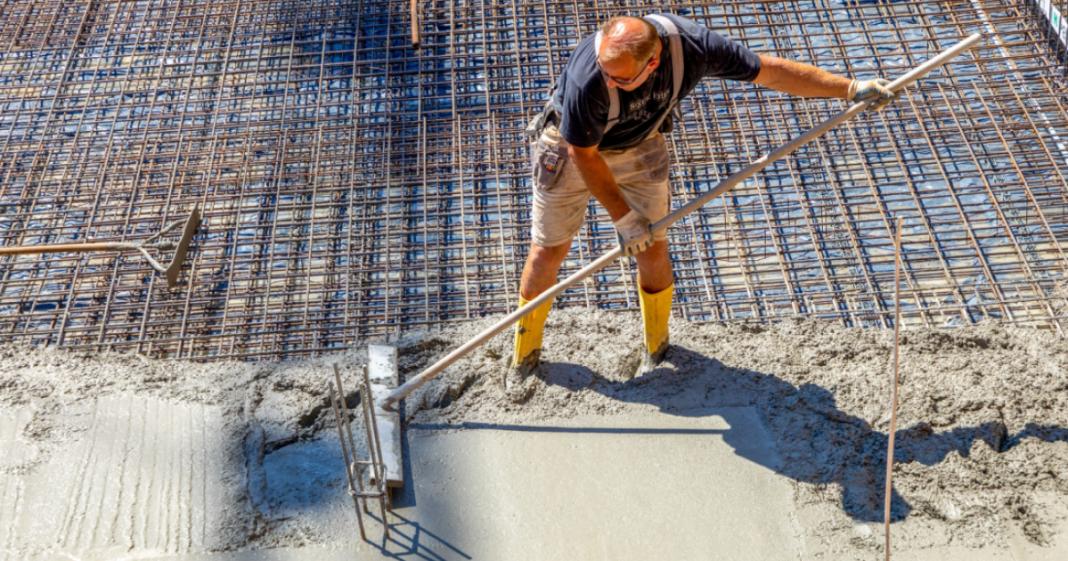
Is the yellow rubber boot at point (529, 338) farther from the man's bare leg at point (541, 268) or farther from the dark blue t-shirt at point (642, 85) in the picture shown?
the dark blue t-shirt at point (642, 85)

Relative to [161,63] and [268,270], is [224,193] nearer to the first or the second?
[268,270]

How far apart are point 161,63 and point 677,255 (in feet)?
11.5

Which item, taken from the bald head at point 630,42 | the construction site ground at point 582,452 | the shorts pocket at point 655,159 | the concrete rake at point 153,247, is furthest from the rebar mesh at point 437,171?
the bald head at point 630,42

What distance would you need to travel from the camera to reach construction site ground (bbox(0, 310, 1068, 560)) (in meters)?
3.02

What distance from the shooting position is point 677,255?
168 inches

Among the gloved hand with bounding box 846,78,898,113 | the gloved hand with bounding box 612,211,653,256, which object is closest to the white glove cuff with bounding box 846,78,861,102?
the gloved hand with bounding box 846,78,898,113

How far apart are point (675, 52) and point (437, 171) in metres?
2.01

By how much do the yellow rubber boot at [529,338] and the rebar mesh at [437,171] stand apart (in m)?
0.48

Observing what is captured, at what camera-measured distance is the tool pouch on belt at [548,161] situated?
316 centimetres

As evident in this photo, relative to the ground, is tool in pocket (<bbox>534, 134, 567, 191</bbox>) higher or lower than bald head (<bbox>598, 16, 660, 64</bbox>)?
lower

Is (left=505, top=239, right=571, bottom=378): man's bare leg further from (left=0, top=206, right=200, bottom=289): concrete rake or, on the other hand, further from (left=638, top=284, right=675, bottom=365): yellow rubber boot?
(left=0, top=206, right=200, bottom=289): concrete rake

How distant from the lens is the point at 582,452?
331 cm

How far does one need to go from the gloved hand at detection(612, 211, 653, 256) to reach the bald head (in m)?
0.63

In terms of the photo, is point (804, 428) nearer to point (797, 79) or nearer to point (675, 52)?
point (797, 79)
